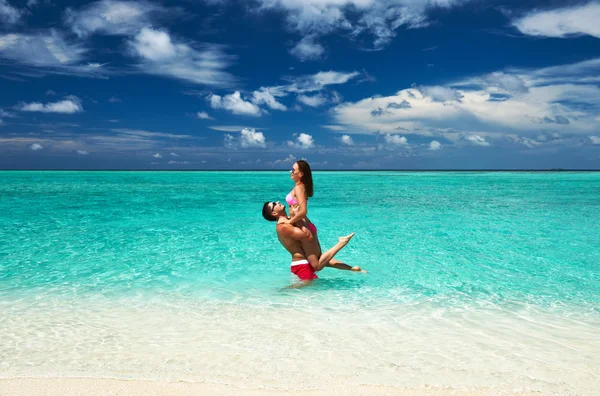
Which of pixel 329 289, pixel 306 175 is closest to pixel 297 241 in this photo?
pixel 329 289

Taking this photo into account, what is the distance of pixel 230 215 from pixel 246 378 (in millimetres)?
15248

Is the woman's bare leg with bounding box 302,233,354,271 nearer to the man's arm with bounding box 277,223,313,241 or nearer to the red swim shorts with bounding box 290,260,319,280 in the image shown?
the red swim shorts with bounding box 290,260,319,280

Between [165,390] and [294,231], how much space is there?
353 cm

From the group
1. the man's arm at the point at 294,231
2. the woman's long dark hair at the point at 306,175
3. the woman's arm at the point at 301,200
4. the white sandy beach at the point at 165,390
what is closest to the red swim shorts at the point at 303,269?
the man's arm at the point at 294,231

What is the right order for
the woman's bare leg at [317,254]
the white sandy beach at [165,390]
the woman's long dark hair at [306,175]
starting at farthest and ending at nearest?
1. the woman's bare leg at [317,254]
2. the woman's long dark hair at [306,175]
3. the white sandy beach at [165,390]

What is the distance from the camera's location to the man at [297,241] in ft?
22.6

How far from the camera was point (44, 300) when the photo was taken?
6.47m

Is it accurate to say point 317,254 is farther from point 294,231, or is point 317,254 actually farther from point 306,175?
point 306,175

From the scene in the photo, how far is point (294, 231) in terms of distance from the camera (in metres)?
6.85

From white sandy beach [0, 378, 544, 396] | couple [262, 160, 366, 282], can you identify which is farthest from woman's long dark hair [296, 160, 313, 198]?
white sandy beach [0, 378, 544, 396]

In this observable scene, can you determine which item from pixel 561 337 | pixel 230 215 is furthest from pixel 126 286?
pixel 230 215

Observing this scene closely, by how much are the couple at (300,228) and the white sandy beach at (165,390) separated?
10.7 ft

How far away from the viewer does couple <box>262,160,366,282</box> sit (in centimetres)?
660

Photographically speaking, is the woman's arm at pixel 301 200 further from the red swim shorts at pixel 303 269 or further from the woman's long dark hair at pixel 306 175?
the red swim shorts at pixel 303 269
